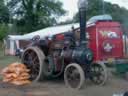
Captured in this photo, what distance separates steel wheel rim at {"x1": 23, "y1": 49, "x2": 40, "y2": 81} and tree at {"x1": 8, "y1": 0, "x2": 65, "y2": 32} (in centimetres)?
3998

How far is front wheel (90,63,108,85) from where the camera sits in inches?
A: 438

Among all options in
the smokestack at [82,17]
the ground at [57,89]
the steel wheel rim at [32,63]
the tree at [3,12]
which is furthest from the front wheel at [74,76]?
the tree at [3,12]

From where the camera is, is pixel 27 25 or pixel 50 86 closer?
pixel 50 86

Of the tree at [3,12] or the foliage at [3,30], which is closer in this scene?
the foliage at [3,30]

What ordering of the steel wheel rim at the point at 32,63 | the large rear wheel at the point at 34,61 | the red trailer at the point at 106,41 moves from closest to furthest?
the large rear wheel at the point at 34,61, the steel wheel rim at the point at 32,63, the red trailer at the point at 106,41

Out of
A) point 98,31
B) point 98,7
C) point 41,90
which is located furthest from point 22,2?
point 41,90

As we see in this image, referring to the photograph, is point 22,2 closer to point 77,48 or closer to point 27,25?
point 27,25

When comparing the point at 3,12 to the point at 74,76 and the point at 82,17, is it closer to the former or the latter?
the point at 82,17

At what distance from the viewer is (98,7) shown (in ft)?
170

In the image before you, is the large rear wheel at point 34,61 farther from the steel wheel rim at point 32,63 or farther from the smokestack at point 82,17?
the smokestack at point 82,17

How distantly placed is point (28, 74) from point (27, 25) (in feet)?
136

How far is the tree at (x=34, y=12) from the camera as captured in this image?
52.8m

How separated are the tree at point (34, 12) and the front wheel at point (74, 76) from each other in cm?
4146

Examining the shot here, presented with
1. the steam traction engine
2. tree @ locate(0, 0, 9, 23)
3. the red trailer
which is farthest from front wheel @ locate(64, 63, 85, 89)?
tree @ locate(0, 0, 9, 23)
